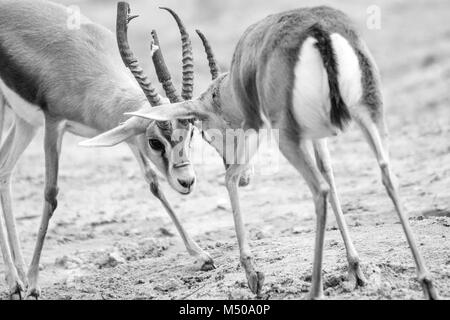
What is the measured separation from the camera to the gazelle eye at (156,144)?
7.53 m

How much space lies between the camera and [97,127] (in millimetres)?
7891

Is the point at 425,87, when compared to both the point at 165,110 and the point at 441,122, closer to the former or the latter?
the point at 441,122

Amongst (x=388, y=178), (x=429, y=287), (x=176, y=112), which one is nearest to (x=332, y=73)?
(x=388, y=178)

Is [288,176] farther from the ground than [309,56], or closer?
closer

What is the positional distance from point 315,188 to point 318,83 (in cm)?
67

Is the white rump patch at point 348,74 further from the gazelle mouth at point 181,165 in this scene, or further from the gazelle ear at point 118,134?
the gazelle mouth at point 181,165

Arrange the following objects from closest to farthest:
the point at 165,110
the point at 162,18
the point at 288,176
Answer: the point at 165,110
the point at 288,176
the point at 162,18

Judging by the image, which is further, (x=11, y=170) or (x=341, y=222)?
(x=11, y=170)

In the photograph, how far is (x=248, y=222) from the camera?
9.48 m

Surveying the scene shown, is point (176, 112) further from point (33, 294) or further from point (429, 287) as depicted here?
point (429, 287)

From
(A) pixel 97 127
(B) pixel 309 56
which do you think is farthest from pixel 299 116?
(A) pixel 97 127

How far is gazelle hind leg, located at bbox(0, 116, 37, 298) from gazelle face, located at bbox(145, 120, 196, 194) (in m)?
1.61
